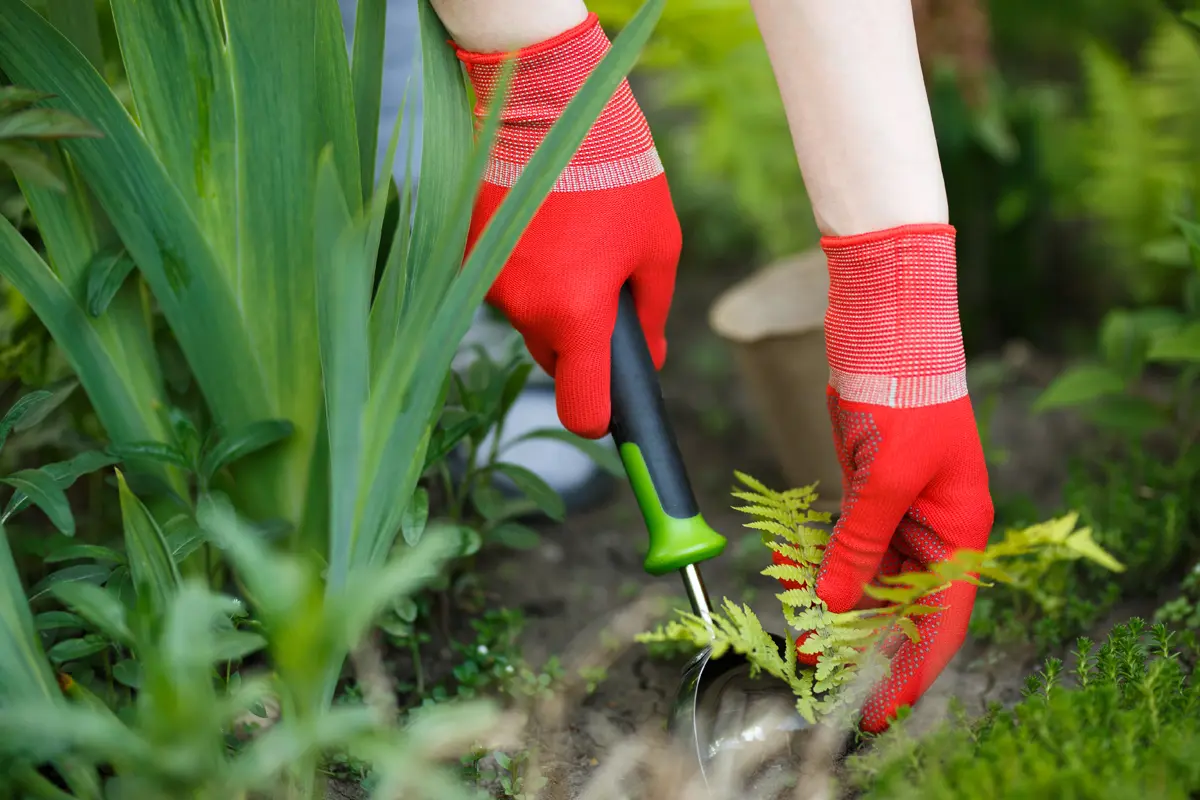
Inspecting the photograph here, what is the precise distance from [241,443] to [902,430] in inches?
22.3

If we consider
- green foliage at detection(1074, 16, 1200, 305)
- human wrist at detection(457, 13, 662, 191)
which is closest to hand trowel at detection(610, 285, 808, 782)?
human wrist at detection(457, 13, 662, 191)

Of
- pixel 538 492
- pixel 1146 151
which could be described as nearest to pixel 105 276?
pixel 538 492

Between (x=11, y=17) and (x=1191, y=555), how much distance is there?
4.43 feet

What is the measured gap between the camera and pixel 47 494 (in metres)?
0.77

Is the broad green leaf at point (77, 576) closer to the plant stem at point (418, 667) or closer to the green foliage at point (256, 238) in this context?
the green foliage at point (256, 238)

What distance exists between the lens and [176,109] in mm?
852

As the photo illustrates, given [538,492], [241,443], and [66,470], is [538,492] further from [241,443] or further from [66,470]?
[66,470]

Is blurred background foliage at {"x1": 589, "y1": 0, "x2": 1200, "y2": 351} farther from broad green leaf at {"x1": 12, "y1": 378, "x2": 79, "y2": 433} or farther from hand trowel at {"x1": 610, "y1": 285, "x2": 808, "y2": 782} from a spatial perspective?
broad green leaf at {"x1": 12, "y1": 378, "x2": 79, "y2": 433}

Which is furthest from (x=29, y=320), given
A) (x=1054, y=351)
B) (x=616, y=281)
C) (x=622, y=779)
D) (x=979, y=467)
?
(x=1054, y=351)

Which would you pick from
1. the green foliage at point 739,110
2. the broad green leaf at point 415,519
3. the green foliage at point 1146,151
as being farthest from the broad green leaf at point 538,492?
the green foliage at point 1146,151

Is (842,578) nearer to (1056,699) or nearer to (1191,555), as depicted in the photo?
(1056,699)

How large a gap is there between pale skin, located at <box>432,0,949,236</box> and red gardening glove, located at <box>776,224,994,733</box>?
0.09ft

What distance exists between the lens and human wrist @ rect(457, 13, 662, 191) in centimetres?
90

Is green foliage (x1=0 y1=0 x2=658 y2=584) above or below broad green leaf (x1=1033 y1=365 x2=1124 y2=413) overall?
above
